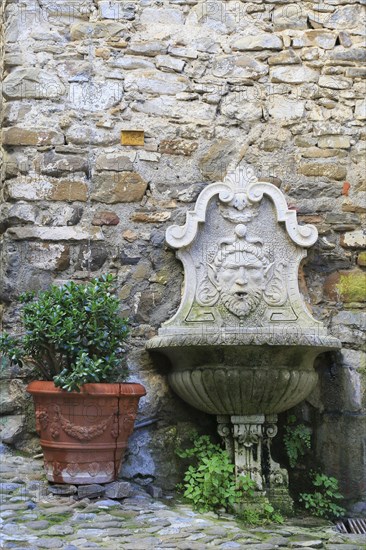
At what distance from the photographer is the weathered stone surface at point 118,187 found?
4.26 meters

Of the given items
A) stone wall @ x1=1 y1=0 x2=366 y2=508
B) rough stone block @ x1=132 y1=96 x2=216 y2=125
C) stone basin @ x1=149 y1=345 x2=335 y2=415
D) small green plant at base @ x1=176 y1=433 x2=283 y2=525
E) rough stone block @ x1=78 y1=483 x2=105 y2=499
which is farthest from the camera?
rough stone block @ x1=132 y1=96 x2=216 y2=125

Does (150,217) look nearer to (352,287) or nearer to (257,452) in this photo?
(352,287)

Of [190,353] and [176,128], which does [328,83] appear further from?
[190,353]

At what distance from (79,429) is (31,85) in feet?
6.02

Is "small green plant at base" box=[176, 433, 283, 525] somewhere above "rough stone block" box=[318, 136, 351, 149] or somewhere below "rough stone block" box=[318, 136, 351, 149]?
below

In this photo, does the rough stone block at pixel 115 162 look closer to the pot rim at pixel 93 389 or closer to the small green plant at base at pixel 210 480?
the pot rim at pixel 93 389

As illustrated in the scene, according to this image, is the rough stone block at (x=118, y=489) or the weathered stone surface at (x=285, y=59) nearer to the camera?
the rough stone block at (x=118, y=489)

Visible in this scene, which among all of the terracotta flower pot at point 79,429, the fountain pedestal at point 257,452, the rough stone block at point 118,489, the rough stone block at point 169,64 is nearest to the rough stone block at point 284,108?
the rough stone block at point 169,64

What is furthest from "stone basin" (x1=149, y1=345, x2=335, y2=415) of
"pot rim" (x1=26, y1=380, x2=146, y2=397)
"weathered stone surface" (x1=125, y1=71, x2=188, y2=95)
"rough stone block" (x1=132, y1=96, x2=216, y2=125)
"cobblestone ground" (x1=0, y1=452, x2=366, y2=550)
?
"weathered stone surface" (x1=125, y1=71, x2=188, y2=95)

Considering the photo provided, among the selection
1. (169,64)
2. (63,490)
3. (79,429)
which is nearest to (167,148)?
(169,64)

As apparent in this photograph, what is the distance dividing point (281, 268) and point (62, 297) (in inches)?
44.4

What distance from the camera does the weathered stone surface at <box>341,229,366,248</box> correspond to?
4.34 m

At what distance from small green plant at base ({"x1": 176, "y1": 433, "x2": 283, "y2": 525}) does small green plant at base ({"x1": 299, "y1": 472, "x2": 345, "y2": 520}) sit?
0.96 feet

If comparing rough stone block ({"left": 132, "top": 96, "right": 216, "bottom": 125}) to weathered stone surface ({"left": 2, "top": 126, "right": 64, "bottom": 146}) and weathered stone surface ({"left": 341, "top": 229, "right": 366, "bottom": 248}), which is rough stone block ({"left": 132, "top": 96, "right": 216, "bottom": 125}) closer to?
weathered stone surface ({"left": 2, "top": 126, "right": 64, "bottom": 146})
